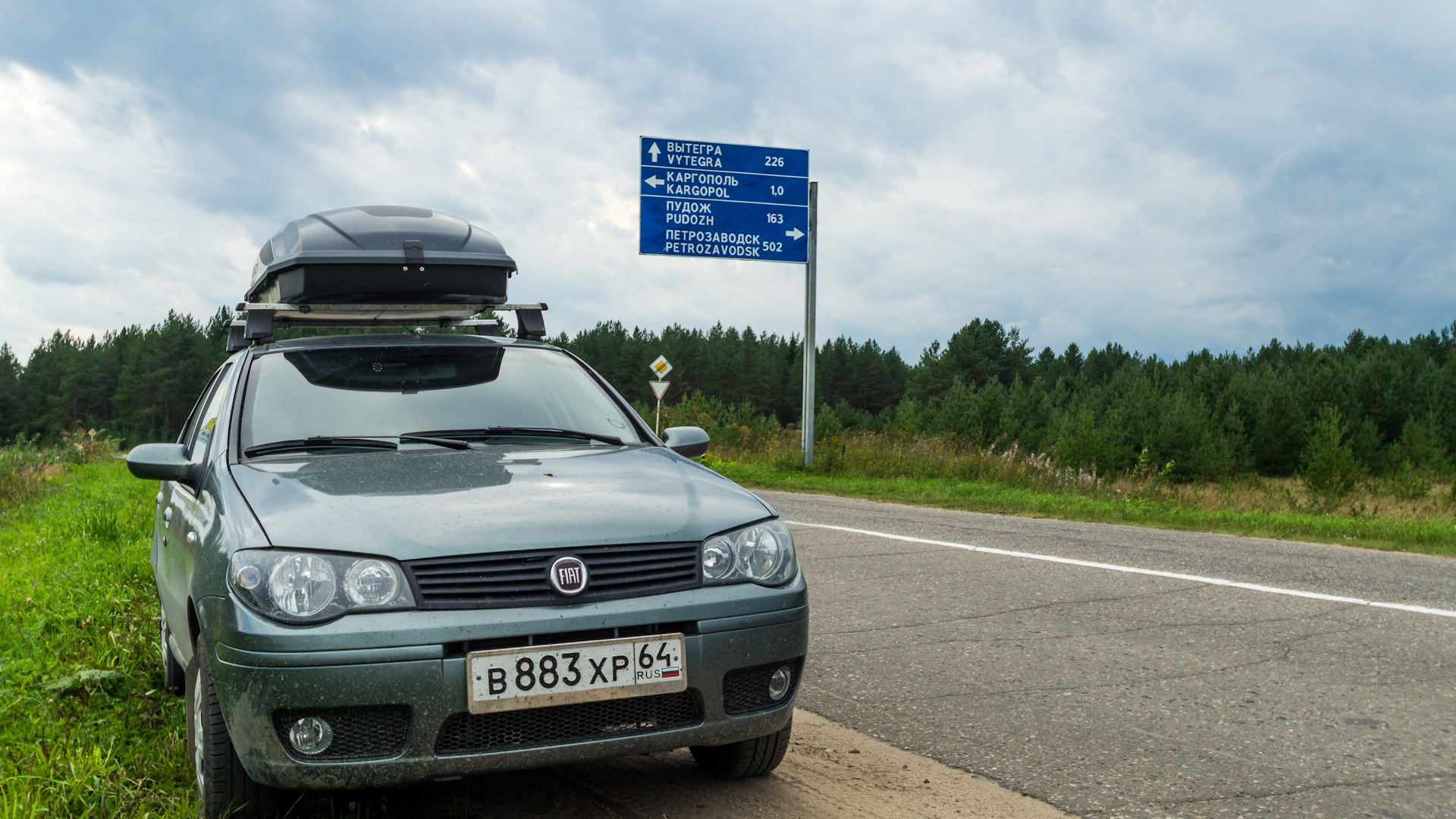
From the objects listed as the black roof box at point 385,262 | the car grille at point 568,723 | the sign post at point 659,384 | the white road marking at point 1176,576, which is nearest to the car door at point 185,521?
the black roof box at point 385,262

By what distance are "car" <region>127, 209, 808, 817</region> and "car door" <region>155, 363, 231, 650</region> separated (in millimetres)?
29

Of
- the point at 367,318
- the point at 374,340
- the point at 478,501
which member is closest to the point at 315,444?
the point at 374,340

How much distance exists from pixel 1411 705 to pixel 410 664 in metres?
3.98

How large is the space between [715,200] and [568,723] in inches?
745

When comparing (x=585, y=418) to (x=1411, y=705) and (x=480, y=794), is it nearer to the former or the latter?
(x=480, y=794)

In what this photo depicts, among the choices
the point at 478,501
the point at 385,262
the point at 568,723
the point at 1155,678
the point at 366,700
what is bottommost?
the point at 1155,678

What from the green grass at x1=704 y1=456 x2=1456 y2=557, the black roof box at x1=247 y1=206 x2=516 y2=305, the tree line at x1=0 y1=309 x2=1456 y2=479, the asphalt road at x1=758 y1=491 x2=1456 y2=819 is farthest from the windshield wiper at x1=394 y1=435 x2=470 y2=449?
the tree line at x1=0 y1=309 x2=1456 y2=479

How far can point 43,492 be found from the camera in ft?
55.5

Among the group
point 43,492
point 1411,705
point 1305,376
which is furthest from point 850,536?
point 1305,376

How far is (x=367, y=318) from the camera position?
5434mm

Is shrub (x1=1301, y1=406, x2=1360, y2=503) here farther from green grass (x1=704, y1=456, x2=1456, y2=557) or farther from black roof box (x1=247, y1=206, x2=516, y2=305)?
black roof box (x1=247, y1=206, x2=516, y2=305)

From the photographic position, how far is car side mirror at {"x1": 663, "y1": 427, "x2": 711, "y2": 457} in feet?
13.3

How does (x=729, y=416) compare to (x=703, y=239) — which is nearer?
(x=703, y=239)

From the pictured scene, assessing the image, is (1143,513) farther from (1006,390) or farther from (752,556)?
(1006,390)
